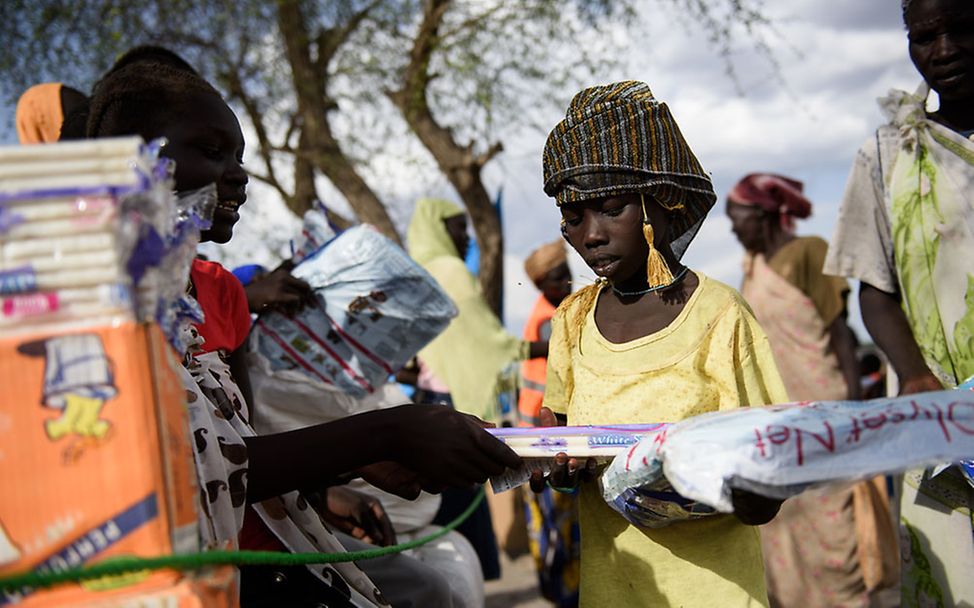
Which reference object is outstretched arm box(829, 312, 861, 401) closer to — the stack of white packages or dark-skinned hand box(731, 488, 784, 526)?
dark-skinned hand box(731, 488, 784, 526)

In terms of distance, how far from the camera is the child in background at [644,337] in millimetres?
2086

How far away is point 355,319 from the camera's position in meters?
3.15

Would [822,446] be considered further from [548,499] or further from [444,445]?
[548,499]

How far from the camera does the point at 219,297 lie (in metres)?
2.35

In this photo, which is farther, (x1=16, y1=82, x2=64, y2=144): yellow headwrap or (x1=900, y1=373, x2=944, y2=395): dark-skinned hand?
(x1=16, y1=82, x2=64, y2=144): yellow headwrap

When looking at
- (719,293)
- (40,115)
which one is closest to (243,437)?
(719,293)

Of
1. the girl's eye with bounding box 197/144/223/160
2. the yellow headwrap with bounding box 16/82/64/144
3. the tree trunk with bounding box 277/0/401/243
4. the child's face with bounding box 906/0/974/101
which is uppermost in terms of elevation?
the tree trunk with bounding box 277/0/401/243

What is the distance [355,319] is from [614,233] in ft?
3.91

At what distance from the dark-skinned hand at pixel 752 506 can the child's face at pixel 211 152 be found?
49.0 inches

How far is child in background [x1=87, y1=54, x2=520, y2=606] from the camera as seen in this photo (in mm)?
1629

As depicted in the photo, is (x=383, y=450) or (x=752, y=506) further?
(x=383, y=450)

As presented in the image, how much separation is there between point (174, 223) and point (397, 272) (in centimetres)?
200

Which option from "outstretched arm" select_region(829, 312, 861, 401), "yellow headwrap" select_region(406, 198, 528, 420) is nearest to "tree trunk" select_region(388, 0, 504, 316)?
"yellow headwrap" select_region(406, 198, 528, 420)

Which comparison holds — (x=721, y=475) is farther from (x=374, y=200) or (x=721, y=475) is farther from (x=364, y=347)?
(x=374, y=200)
